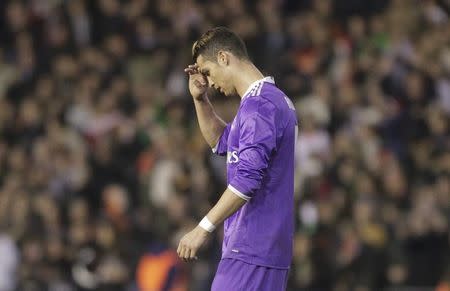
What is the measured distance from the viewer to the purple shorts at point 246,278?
258 inches

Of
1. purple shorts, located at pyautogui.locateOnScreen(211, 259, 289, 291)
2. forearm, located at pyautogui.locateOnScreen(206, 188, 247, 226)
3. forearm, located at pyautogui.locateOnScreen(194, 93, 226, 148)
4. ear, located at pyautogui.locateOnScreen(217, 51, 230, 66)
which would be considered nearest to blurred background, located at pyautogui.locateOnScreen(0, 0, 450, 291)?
forearm, located at pyautogui.locateOnScreen(194, 93, 226, 148)

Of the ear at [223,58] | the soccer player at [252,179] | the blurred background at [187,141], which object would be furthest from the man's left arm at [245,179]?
the blurred background at [187,141]

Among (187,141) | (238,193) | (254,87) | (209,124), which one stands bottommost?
(238,193)

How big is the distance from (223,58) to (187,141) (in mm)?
7762

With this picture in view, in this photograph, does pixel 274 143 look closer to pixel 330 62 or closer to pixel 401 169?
pixel 401 169

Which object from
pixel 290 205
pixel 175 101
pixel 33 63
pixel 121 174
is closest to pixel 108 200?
pixel 121 174

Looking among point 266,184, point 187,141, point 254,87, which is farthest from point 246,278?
point 187,141

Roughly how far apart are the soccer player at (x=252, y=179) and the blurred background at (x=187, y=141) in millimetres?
5711

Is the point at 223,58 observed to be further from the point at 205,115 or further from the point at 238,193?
the point at 238,193

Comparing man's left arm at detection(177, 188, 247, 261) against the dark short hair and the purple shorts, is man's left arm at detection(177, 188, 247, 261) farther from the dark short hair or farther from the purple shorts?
Result: the dark short hair

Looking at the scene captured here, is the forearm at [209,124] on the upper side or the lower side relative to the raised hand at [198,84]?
lower

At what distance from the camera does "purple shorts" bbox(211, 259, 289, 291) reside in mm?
6559

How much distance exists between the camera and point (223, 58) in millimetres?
6758

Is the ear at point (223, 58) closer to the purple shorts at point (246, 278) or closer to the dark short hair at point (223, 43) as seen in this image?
the dark short hair at point (223, 43)
